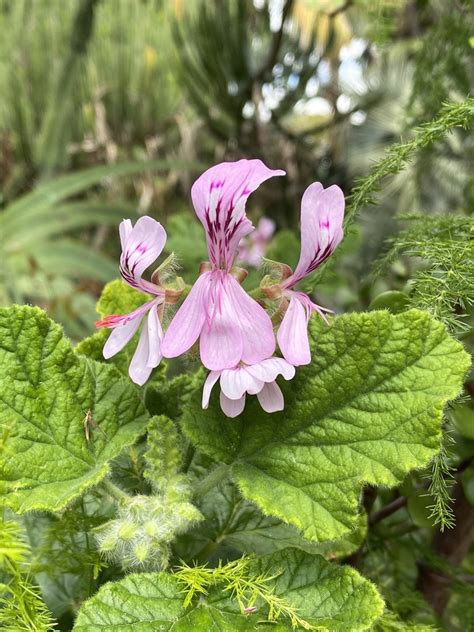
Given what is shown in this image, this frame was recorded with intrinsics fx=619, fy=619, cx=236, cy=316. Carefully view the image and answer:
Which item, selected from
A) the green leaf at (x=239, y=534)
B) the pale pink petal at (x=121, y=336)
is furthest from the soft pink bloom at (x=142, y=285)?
the green leaf at (x=239, y=534)

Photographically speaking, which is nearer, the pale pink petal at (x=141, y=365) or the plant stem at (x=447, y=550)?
the pale pink petal at (x=141, y=365)

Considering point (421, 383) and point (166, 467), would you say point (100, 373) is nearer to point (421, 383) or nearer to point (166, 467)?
point (166, 467)

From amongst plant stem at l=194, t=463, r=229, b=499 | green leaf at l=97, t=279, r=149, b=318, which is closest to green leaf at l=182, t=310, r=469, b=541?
plant stem at l=194, t=463, r=229, b=499

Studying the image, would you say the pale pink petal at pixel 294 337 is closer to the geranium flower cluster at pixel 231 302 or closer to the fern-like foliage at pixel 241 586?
the geranium flower cluster at pixel 231 302

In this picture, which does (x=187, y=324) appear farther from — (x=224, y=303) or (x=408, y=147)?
(x=408, y=147)

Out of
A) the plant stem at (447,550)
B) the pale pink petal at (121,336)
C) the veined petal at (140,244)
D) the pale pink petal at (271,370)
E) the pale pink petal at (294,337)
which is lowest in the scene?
the plant stem at (447,550)

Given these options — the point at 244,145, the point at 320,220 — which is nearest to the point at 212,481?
the point at 320,220

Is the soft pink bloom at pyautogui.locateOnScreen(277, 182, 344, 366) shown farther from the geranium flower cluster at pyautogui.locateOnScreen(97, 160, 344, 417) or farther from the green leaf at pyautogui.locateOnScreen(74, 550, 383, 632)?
the green leaf at pyautogui.locateOnScreen(74, 550, 383, 632)
